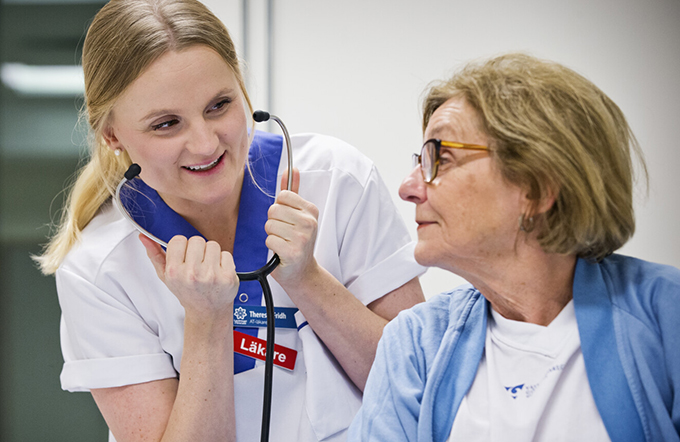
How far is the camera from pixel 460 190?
981mm

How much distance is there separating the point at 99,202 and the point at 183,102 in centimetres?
42

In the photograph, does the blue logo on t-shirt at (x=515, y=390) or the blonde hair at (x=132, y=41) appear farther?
the blonde hair at (x=132, y=41)

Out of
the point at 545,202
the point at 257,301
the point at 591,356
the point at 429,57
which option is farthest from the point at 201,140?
the point at 429,57

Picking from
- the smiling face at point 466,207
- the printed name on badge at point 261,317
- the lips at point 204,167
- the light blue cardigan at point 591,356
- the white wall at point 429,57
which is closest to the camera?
the light blue cardigan at point 591,356

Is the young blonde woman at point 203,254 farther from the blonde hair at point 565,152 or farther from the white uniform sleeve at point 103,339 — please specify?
the blonde hair at point 565,152

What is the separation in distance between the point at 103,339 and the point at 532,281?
0.88m

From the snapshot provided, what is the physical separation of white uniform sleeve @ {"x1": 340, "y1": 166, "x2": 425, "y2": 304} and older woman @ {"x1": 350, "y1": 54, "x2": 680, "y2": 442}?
269 millimetres

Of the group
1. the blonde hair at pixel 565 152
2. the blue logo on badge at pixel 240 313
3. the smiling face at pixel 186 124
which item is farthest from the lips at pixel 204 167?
the blonde hair at pixel 565 152

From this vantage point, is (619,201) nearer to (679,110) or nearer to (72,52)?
(679,110)

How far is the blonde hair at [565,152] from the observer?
933 mm

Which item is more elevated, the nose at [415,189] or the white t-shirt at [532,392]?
the nose at [415,189]

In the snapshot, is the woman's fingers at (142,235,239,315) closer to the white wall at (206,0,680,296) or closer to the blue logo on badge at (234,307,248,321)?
the blue logo on badge at (234,307,248,321)

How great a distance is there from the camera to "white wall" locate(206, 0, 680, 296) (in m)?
2.02

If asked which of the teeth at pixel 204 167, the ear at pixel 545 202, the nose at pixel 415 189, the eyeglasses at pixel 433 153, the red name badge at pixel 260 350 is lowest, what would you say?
the red name badge at pixel 260 350
